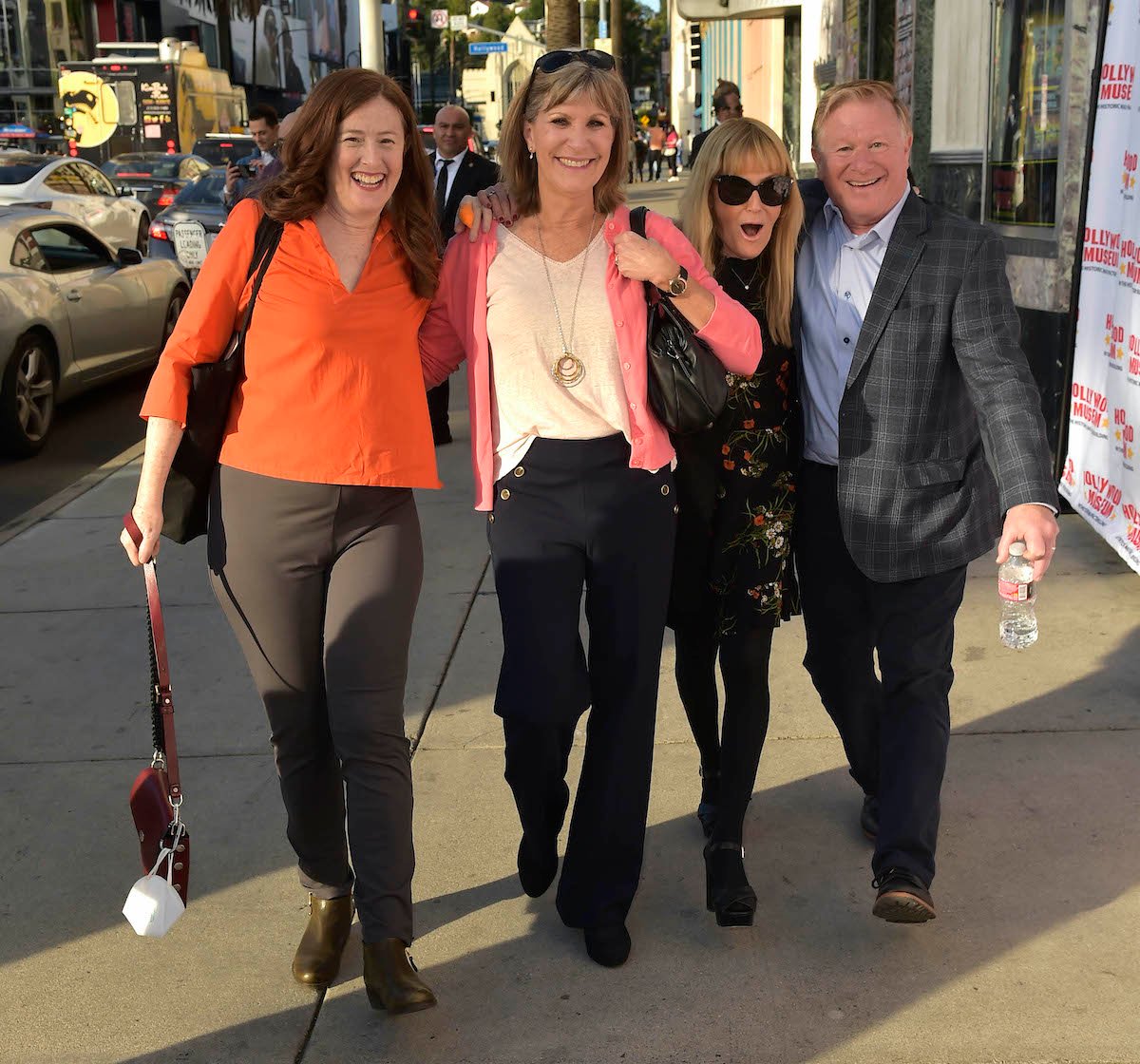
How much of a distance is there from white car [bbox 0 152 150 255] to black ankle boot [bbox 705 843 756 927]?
1498cm

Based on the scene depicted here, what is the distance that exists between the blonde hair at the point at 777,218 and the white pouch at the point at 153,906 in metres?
1.78

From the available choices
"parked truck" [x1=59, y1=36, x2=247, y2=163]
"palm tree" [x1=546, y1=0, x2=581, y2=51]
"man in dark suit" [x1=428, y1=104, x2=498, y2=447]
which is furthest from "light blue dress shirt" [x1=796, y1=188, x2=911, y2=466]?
"parked truck" [x1=59, y1=36, x2=247, y2=163]

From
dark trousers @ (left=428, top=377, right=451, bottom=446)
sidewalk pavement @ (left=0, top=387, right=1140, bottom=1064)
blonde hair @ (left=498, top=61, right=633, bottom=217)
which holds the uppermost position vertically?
blonde hair @ (left=498, top=61, right=633, bottom=217)

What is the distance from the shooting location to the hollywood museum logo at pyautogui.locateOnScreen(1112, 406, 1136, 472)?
5.60 meters

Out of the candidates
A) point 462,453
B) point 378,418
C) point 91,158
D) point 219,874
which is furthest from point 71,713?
point 91,158

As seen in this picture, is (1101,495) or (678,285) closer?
(678,285)

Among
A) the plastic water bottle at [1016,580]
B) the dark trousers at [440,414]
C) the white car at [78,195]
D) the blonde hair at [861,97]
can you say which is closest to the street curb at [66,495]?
the dark trousers at [440,414]

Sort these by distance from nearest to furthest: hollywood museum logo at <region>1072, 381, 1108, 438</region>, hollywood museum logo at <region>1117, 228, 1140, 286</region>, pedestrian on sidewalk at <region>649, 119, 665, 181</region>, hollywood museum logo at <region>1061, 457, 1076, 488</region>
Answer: hollywood museum logo at <region>1117, 228, 1140, 286</region> → hollywood museum logo at <region>1072, 381, 1108, 438</region> → hollywood museum logo at <region>1061, 457, 1076, 488</region> → pedestrian on sidewalk at <region>649, 119, 665, 181</region>

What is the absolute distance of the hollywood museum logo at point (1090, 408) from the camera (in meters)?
5.92

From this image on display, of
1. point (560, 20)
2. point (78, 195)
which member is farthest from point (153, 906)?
point (560, 20)

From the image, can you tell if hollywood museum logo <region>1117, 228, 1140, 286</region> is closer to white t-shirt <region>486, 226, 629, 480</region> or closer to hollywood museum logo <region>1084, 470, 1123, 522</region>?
hollywood museum logo <region>1084, 470, 1123, 522</region>

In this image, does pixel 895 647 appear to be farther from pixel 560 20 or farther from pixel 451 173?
pixel 560 20

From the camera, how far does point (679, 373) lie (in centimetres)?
311

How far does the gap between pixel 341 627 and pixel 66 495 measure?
575 cm
